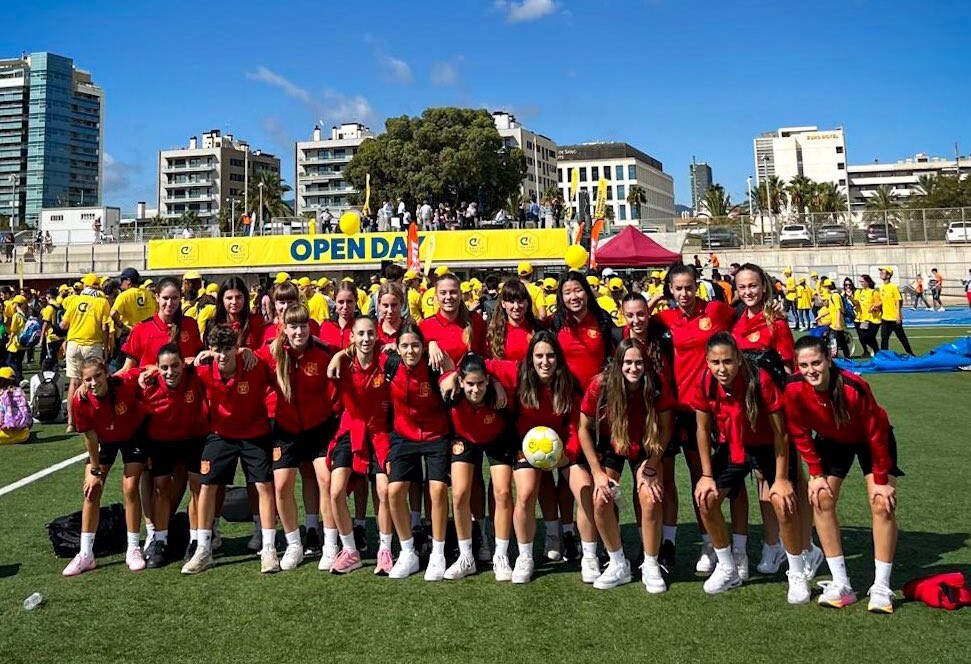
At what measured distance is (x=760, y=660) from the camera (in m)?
3.47

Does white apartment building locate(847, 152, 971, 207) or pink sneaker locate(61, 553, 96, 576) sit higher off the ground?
white apartment building locate(847, 152, 971, 207)

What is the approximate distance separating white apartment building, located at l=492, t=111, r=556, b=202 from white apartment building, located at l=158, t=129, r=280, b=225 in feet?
119

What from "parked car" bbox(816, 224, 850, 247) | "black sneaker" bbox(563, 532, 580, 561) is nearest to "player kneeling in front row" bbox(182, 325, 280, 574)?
"black sneaker" bbox(563, 532, 580, 561)

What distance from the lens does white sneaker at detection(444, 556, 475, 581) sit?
462cm

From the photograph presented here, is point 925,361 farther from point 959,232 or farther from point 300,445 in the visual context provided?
point 959,232

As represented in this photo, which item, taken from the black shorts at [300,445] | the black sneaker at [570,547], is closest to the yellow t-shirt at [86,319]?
the black shorts at [300,445]

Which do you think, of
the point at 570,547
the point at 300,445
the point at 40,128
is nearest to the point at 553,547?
the point at 570,547

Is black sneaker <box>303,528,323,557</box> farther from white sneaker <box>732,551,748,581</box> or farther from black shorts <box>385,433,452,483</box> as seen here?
white sneaker <box>732,551,748,581</box>

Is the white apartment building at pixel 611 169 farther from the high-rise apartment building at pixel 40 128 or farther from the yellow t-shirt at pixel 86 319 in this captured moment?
the yellow t-shirt at pixel 86 319

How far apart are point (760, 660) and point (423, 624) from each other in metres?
1.73

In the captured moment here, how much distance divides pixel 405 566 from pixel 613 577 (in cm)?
133

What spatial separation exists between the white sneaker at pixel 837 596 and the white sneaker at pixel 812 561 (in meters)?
0.18

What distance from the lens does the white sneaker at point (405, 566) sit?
4676 millimetres

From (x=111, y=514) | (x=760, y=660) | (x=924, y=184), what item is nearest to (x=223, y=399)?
(x=111, y=514)
